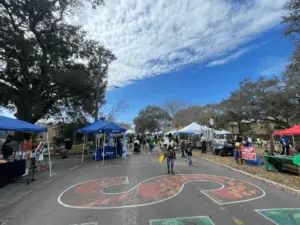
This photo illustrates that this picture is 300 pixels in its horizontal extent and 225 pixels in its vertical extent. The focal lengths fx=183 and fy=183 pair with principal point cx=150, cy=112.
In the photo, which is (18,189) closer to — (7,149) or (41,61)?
(7,149)

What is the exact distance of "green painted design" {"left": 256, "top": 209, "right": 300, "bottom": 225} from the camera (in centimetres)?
395

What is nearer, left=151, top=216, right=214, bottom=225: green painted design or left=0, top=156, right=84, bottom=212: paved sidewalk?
left=151, top=216, right=214, bottom=225: green painted design

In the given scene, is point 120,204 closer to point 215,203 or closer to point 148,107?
point 215,203

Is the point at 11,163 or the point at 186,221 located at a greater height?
the point at 11,163

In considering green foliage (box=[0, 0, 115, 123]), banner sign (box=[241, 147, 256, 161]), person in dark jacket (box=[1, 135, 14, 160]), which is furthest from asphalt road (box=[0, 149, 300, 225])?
green foliage (box=[0, 0, 115, 123])

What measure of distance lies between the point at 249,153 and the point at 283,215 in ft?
27.8

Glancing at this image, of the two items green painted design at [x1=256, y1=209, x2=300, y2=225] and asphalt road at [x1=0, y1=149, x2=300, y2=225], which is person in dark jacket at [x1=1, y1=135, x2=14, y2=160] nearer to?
asphalt road at [x1=0, y1=149, x2=300, y2=225]

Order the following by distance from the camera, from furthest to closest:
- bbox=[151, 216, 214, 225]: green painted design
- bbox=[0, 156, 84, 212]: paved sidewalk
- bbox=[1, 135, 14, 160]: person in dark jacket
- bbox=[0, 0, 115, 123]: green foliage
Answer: bbox=[0, 0, 115, 123]: green foliage, bbox=[1, 135, 14, 160]: person in dark jacket, bbox=[0, 156, 84, 212]: paved sidewalk, bbox=[151, 216, 214, 225]: green painted design

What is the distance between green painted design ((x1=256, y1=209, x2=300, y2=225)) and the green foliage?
54.7 feet

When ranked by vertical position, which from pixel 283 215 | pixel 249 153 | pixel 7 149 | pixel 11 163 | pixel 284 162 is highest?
pixel 7 149

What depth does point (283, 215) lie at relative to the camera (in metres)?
4.31

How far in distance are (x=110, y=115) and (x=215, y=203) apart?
28447mm

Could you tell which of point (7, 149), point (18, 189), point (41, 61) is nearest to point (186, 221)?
point (18, 189)

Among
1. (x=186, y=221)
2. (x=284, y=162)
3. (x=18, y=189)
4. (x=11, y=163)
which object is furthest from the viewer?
(x=284, y=162)
